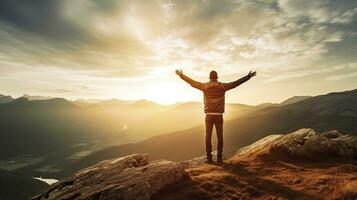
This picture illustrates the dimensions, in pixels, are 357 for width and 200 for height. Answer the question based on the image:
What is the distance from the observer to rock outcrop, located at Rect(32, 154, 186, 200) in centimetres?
995

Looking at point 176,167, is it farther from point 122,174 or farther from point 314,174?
point 314,174

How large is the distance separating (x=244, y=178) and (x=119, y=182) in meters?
5.34

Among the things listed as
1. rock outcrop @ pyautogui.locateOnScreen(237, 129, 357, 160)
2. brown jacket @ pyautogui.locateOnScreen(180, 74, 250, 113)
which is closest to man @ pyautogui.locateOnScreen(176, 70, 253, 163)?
brown jacket @ pyautogui.locateOnScreen(180, 74, 250, 113)

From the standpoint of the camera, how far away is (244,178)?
39.1 feet

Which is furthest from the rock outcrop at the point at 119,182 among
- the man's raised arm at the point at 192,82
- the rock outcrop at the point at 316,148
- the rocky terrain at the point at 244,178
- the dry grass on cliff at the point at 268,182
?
the rock outcrop at the point at 316,148

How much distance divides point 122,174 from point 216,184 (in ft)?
13.8

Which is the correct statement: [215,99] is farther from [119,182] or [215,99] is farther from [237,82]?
[119,182]

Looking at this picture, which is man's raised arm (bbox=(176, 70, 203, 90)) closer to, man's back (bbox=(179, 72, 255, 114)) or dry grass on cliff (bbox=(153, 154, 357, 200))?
man's back (bbox=(179, 72, 255, 114))

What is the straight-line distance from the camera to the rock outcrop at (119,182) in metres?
9.95

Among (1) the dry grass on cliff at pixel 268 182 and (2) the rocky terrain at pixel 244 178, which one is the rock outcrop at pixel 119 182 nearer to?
(2) the rocky terrain at pixel 244 178

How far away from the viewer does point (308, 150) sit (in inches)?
616

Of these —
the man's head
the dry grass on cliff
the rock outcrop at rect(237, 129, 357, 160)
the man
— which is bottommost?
the dry grass on cliff

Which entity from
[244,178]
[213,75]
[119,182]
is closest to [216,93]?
[213,75]

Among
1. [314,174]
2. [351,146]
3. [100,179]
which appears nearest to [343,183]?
[314,174]
